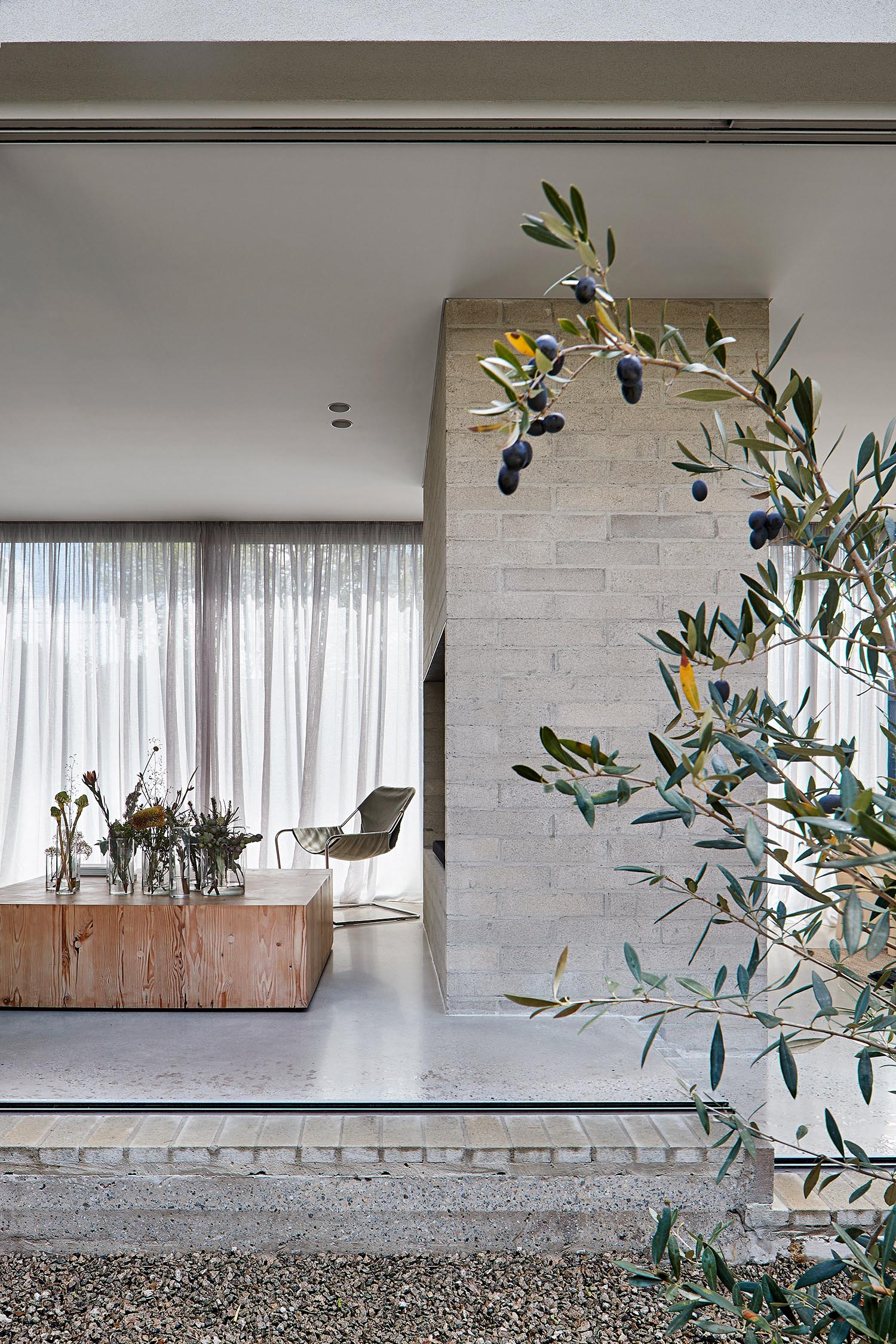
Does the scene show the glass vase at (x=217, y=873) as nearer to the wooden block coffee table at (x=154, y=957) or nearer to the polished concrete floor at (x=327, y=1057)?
the wooden block coffee table at (x=154, y=957)

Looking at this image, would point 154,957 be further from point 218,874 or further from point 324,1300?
point 324,1300

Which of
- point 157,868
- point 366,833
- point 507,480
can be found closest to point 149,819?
point 157,868

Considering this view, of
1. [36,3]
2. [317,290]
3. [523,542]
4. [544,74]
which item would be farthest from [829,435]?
[36,3]

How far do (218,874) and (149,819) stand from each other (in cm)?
34

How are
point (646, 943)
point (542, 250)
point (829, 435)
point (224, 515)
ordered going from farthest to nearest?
1. point (224, 515)
2. point (829, 435)
3. point (646, 943)
4. point (542, 250)

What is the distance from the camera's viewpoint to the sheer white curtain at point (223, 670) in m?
6.91

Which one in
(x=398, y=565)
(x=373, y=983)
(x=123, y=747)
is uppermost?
(x=398, y=565)

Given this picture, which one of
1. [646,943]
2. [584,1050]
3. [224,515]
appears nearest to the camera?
[584,1050]

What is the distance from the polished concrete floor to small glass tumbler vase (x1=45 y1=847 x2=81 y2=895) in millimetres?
542

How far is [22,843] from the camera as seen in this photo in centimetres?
691

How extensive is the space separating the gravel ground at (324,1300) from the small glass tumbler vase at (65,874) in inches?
70.2

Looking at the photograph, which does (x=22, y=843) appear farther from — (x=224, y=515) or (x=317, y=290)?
(x=317, y=290)

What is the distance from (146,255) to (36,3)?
1122 mm

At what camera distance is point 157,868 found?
3900 mm
